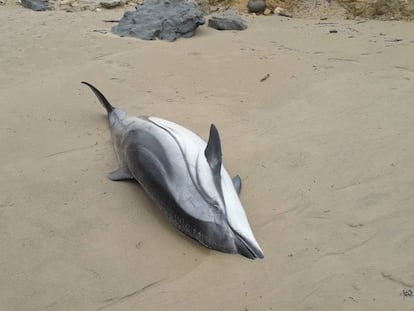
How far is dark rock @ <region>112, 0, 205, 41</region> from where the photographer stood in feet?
24.9

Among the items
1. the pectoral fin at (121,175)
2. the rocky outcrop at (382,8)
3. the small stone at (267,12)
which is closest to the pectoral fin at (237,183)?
the pectoral fin at (121,175)

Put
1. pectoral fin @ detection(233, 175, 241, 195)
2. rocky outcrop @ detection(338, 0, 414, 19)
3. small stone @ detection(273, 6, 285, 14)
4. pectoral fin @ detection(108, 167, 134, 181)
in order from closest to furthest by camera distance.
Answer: pectoral fin @ detection(233, 175, 241, 195) < pectoral fin @ detection(108, 167, 134, 181) < rocky outcrop @ detection(338, 0, 414, 19) < small stone @ detection(273, 6, 285, 14)

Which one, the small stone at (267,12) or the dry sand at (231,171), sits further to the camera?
the small stone at (267,12)

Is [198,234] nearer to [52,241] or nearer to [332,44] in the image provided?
[52,241]

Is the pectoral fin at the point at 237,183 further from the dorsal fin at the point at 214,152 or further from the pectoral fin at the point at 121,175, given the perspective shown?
the pectoral fin at the point at 121,175

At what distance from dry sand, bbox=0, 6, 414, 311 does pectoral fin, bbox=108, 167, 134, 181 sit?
2.6 inches

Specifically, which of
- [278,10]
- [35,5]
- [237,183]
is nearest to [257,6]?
[278,10]

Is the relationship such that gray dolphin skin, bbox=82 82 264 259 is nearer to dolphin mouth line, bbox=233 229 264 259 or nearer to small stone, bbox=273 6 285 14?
dolphin mouth line, bbox=233 229 264 259

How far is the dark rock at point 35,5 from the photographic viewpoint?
10.5m

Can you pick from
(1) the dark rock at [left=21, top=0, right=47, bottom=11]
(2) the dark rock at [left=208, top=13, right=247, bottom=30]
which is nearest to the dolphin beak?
(2) the dark rock at [left=208, top=13, right=247, bottom=30]

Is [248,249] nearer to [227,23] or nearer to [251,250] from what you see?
[251,250]

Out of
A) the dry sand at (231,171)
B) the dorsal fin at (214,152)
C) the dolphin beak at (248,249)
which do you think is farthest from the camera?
the dorsal fin at (214,152)

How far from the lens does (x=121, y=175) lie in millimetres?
3688

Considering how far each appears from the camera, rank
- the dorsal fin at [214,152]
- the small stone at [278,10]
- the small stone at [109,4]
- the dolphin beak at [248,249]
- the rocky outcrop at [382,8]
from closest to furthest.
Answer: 1. the dolphin beak at [248,249]
2. the dorsal fin at [214,152]
3. the rocky outcrop at [382,8]
4. the small stone at [278,10]
5. the small stone at [109,4]
